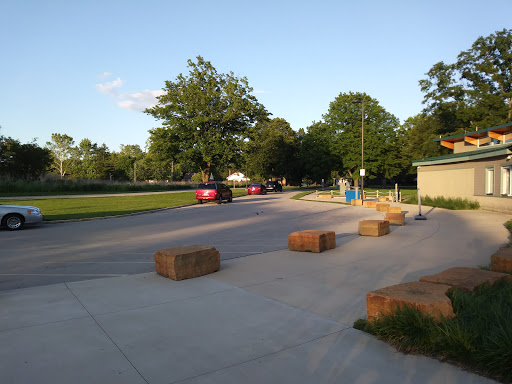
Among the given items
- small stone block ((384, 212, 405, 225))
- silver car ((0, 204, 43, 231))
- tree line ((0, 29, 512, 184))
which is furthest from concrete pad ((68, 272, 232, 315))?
tree line ((0, 29, 512, 184))

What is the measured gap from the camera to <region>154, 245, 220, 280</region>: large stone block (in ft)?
22.7

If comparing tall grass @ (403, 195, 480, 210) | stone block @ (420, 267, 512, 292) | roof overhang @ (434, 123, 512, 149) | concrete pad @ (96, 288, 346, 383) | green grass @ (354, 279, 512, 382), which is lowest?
tall grass @ (403, 195, 480, 210)

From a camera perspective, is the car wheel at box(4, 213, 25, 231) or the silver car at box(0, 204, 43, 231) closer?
the silver car at box(0, 204, 43, 231)

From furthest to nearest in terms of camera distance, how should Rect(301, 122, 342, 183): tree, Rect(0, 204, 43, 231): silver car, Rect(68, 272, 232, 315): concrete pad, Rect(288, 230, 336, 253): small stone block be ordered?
Rect(301, 122, 342, 183): tree → Rect(0, 204, 43, 231): silver car → Rect(288, 230, 336, 253): small stone block → Rect(68, 272, 232, 315): concrete pad

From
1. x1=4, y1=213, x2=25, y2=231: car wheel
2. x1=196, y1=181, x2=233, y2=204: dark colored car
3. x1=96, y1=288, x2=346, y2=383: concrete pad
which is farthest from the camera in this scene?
x1=196, y1=181, x2=233, y2=204: dark colored car

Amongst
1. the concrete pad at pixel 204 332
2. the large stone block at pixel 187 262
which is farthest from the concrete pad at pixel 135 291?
the concrete pad at pixel 204 332

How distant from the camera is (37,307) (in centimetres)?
538

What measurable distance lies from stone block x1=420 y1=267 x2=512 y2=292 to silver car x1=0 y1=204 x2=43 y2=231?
50.6ft

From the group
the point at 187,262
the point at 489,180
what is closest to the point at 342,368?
the point at 187,262

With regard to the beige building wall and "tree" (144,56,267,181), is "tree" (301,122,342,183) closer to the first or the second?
"tree" (144,56,267,181)

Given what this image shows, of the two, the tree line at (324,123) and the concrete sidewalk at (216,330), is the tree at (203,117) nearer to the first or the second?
the tree line at (324,123)

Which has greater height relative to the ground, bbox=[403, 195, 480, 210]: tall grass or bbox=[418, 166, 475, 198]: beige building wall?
bbox=[418, 166, 475, 198]: beige building wall

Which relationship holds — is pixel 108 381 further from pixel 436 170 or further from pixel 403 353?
pixel 436 170

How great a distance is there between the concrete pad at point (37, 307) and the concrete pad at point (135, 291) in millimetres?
182
